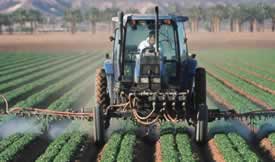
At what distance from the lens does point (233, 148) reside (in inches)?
417

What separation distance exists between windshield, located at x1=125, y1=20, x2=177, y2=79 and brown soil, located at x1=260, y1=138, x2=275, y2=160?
2.69 meters

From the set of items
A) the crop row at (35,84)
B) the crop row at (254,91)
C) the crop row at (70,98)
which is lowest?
the crop row at (254,91)

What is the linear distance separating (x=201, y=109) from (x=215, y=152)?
987 mm

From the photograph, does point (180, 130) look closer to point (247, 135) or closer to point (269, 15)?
point (247, 135)

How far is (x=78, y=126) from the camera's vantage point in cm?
1341

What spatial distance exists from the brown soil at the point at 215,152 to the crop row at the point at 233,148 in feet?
0.28

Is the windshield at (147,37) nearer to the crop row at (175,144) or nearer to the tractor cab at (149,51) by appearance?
the tractor cab at (149,51)

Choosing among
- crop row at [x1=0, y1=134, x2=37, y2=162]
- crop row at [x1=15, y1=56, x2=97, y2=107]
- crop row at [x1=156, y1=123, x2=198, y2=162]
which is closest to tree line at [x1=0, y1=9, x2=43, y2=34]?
crop row at [x1=15, y1=56, x2=97, y2=107]

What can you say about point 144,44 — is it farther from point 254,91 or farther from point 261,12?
point 261,12

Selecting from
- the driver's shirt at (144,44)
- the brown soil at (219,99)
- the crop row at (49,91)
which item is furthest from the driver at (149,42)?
the crop row at (49,91)

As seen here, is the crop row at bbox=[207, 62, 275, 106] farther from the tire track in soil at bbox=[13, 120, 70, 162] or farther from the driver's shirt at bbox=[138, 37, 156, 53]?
the tire track in soil at bbox=[13, 120, 70, 162]

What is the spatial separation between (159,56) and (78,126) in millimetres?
3873

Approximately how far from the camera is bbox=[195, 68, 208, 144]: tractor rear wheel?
11055 mm

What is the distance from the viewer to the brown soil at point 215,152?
405 inches
